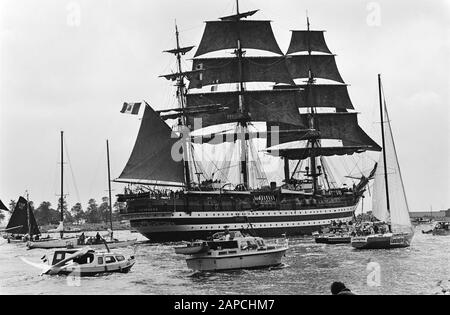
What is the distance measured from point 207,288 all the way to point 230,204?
1953 inches

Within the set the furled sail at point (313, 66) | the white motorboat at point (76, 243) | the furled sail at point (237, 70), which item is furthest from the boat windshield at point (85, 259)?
the furled sail at point (313, 66)

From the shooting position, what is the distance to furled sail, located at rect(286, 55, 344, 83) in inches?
4050

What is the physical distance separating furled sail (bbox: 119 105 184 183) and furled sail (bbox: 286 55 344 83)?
35.0 meters

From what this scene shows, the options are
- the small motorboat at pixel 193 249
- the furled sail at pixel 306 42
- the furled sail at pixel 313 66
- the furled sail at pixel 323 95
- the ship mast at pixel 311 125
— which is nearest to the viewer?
the small motorboat at pixel 193 249

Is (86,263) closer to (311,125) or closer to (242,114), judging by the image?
(242,114)

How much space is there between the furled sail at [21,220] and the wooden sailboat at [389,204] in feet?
188

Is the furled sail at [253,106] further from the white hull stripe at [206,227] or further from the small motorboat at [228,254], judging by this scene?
the small motorboat at [228,254]

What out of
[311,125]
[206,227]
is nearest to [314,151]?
[311,125]

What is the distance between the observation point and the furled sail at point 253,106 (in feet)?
296

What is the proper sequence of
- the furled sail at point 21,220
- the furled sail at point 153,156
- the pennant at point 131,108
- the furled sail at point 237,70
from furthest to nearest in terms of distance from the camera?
the furled sail at point 21,220
the furled sail at point 237,70
the furled sail at point 153,156
the pennant at point 131,108

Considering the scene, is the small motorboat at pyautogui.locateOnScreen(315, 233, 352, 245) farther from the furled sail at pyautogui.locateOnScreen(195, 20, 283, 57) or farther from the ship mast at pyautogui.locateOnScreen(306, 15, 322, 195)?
the furled sail at pyautogui.locateOnScreen(195, 20, 283, 57)

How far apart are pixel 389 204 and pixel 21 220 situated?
6490 cm
